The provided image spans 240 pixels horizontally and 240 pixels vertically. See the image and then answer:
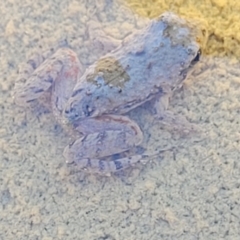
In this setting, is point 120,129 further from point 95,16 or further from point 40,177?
point 95,16

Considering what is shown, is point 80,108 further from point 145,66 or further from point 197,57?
point 197,57

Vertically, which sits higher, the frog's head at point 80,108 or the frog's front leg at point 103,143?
the frog's head at point 80,108

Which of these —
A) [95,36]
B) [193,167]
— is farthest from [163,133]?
[95,36]

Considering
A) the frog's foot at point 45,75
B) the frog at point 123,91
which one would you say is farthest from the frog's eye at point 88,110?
the frog's foot at point 45,75

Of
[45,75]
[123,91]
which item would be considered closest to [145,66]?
[123,91]

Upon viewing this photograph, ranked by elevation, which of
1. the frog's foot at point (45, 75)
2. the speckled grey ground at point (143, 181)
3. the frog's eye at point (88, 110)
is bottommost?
the speckled grey ground at point (143, 181)

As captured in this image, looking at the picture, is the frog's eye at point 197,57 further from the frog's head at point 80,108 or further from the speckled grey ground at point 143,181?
the frog's head at point 80,108
